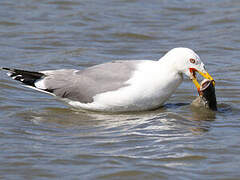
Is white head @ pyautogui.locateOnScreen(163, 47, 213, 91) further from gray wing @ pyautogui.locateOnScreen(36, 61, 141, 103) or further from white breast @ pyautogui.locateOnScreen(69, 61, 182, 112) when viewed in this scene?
gray wing @ pyautogui.locateOnScreen(36, 61, 141, 103)

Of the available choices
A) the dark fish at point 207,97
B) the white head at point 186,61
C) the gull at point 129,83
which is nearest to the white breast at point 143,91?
the gull at point 129,83

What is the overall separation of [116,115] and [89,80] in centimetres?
59

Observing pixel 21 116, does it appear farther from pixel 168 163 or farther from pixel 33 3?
pixel 33 3

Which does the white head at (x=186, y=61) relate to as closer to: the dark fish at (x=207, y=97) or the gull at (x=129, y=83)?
the gull at (x=129, y=83)

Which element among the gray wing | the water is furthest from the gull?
the water

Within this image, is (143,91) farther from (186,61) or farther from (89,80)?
(89,80)

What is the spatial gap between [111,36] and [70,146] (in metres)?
6.68

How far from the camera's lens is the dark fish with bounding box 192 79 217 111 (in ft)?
25.4

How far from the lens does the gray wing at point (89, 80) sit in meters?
7.73

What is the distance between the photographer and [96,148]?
21.1 feet

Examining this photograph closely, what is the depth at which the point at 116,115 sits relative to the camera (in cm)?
786

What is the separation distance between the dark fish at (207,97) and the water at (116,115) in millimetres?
118

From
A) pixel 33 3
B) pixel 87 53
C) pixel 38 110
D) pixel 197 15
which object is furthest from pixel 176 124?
pixel 33 3

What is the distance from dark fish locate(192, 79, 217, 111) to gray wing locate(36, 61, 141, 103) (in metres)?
0.92
